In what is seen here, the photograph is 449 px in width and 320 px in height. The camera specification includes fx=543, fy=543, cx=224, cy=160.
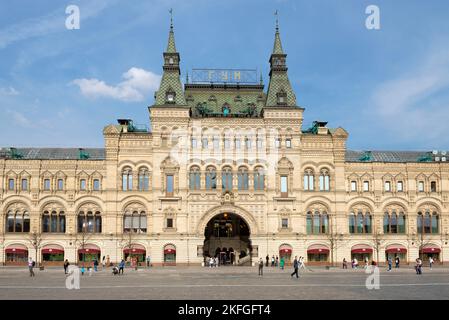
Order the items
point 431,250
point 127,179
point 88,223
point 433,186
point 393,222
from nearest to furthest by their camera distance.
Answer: point 88,223
point 127,179
point 431,250
point 393,222
point 433,186

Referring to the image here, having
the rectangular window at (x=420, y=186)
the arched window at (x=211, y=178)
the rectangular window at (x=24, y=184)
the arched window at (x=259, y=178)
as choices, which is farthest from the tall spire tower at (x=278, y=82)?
the rectangular window at (x=24, y=184)

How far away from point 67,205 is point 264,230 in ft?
90.2

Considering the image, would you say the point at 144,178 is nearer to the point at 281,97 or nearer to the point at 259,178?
the point at 259,178

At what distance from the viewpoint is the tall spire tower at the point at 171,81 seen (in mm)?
76875

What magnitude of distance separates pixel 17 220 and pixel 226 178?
1159 inches

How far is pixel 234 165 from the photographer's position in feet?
249

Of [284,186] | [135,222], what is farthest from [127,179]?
[284,186]

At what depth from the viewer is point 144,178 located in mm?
75812

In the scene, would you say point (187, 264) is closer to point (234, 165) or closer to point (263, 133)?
point (234, 165)

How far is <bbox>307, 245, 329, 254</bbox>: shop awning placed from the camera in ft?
248

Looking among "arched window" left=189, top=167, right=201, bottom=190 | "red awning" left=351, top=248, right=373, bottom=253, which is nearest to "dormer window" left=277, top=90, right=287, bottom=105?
"arched window" left=189, top=167, right=201, bottom=190
